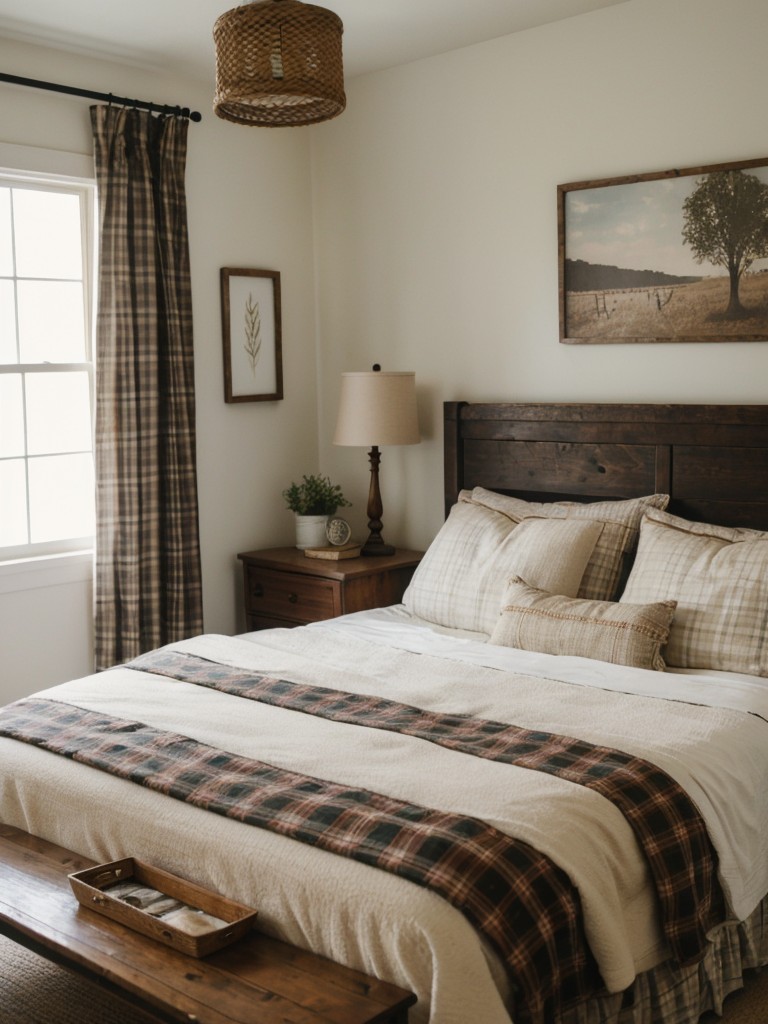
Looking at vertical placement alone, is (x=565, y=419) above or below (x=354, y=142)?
below

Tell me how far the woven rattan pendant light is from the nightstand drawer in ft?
7.09

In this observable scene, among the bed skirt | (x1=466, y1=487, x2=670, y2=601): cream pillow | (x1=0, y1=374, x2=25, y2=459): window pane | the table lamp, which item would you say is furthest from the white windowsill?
the bed skirt

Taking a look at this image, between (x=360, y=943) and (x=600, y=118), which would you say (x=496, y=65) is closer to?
(x=600, y=118)

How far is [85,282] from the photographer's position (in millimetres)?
4293

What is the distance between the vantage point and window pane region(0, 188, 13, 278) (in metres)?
4.04

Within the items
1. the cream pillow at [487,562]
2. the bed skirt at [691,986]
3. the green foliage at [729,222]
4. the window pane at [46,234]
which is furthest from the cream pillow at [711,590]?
the window pane at [46,234]

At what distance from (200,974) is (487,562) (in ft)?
6.67

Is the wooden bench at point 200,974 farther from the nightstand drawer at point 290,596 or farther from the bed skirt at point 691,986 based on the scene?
the nightstand drawer at point 290,596

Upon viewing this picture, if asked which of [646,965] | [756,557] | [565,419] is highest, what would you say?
[565,419]

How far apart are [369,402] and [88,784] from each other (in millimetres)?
2224

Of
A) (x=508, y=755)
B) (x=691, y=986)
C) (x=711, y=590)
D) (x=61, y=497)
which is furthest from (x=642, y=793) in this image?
(x=61, y=497)

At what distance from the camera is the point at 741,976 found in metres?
2.55

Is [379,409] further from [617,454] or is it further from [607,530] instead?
[607,530]

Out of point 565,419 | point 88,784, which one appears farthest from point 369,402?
point 88,784
